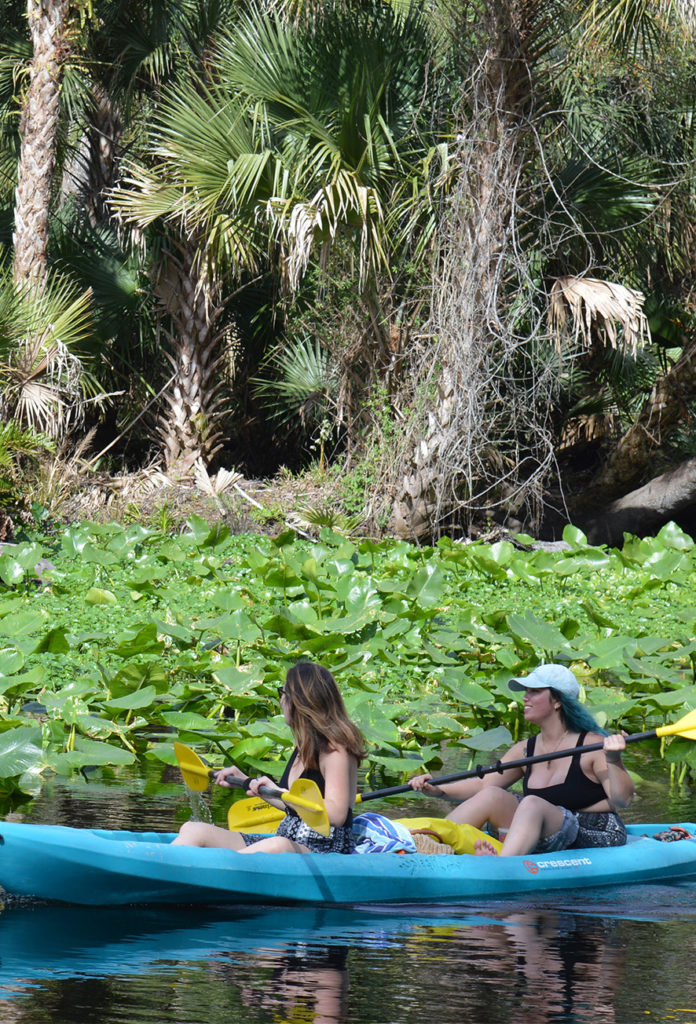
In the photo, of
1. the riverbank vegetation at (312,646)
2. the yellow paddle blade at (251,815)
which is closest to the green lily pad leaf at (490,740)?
the riverbank vegetation at (312,646)

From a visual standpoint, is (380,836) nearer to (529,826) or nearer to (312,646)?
(529,826)

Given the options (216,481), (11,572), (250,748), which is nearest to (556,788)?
(250,748)

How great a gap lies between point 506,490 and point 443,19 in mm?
4193

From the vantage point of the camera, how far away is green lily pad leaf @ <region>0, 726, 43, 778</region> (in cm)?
486

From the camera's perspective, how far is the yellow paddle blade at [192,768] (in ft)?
15.3

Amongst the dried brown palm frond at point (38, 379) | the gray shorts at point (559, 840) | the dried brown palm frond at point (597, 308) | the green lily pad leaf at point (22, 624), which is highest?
the dried brown palm frond at point (597, 308)

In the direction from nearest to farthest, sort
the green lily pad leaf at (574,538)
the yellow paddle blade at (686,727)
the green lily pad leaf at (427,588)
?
the yellow paddle blade at (686,727) < the green lily pad leaf at (427,588) < the green lily pad leaf at (574,538)

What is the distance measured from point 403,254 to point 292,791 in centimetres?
854

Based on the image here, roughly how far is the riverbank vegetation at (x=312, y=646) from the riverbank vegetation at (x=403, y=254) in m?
2.12

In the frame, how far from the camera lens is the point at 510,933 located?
422cm

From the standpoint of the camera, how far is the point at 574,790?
16.9 feet

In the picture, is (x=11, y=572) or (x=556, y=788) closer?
(x=556, y=788)

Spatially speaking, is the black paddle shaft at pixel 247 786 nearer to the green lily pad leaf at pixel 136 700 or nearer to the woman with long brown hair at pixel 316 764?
the woman with long brown hair at pixel 316 764

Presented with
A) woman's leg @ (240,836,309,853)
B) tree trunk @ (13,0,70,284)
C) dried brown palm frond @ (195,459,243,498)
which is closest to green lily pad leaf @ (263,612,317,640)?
woman's leg @ (240,836,309,853)
